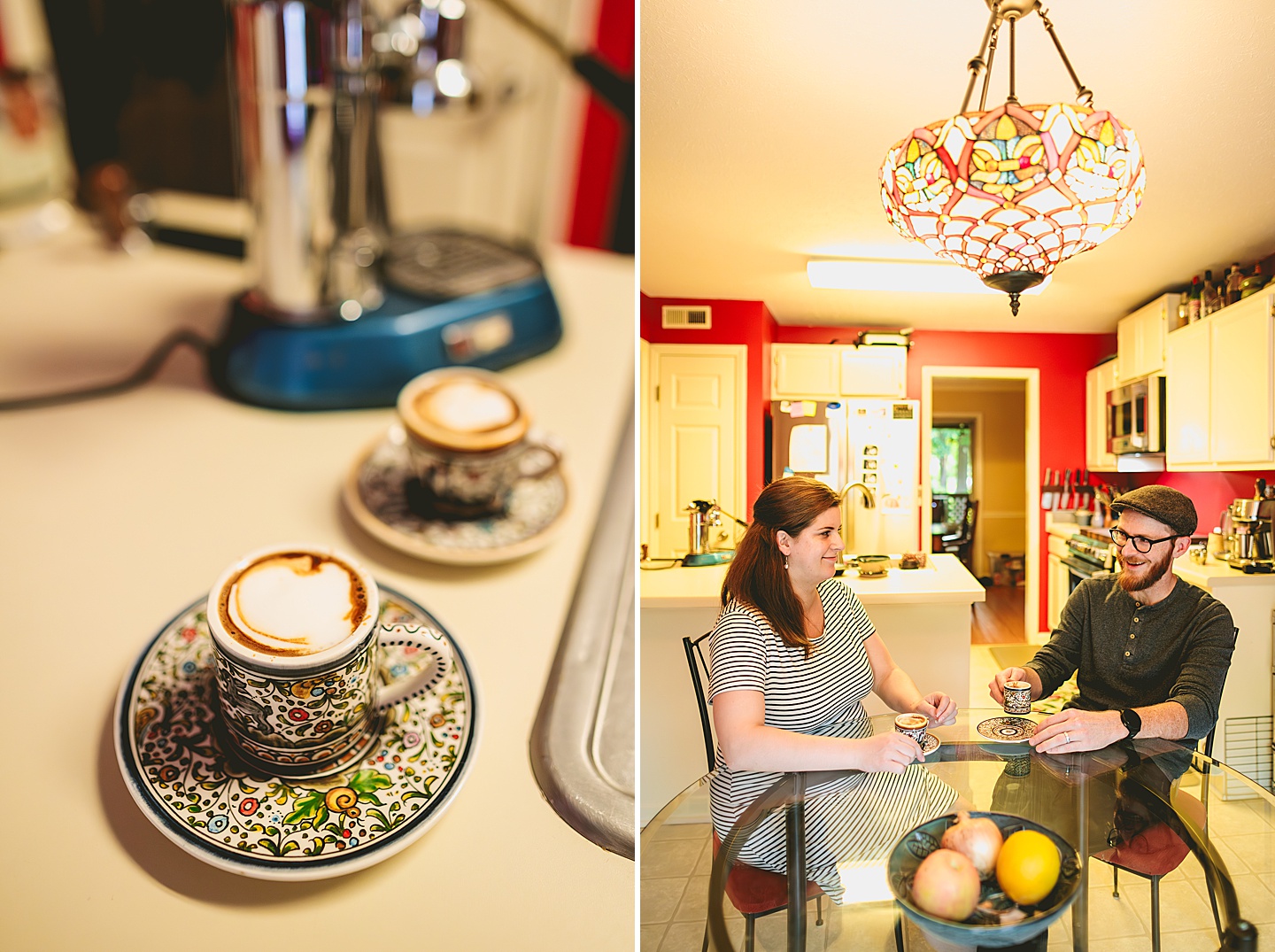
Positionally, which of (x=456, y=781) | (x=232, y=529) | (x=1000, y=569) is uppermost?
(x=232, y=529)

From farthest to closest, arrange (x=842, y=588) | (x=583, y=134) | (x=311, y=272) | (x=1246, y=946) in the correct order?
(x=842, y=588) → (x=1246, y=946) → (x=583, y=134) → (x=311, y=272)

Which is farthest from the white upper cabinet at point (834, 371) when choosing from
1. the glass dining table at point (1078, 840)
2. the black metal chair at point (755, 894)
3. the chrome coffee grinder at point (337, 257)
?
the chrome coffee grinder at point (337, 257)

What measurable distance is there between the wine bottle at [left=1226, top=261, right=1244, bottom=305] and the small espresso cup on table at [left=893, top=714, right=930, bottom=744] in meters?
2.94

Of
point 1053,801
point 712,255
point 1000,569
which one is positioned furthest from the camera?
point 1000,569

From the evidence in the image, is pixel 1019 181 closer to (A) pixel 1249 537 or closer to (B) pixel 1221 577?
(B) pixel 1221 577

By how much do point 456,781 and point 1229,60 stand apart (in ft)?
7.30

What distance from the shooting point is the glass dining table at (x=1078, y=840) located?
0.86 metres

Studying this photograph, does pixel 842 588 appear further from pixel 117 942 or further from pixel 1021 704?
pixel 117 942

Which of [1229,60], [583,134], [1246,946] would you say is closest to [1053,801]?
[1246,946]

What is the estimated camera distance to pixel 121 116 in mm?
583

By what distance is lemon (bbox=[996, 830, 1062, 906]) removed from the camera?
2.71ft

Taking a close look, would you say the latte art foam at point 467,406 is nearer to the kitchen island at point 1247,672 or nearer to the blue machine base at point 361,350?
the blue machine base at point 361,350

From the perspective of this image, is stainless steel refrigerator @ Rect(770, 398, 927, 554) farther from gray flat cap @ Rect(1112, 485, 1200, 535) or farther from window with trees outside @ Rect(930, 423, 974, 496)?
gray flat cap @ Rect(1112, 485, 1200, 535)

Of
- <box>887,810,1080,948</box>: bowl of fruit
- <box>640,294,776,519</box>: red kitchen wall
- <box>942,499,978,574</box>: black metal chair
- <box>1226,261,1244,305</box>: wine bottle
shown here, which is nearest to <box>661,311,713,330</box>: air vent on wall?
<box>640,294,776,519</box>: red kitchen wall
